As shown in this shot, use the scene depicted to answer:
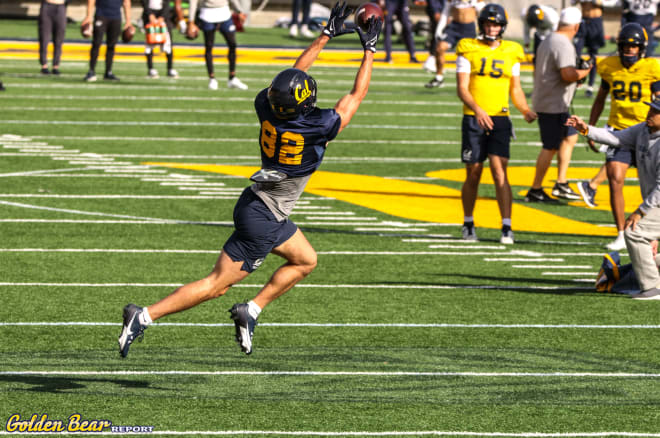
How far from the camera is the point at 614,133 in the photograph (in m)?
11.2

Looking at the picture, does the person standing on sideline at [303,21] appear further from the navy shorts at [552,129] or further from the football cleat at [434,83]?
the navy shorts at [552,129]

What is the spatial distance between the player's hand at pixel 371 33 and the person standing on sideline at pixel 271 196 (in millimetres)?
368

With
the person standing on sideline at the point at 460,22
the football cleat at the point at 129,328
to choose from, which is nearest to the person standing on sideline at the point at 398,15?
the person standing on sideline at the point at 460,22

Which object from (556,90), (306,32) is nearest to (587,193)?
(556,90)

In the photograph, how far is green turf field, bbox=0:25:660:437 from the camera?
24.1ft

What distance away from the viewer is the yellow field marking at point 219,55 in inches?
1214

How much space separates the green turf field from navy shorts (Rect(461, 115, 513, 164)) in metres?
0.85

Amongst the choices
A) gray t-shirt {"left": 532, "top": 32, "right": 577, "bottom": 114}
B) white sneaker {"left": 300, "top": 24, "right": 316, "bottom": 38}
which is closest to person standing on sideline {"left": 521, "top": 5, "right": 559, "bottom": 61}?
gray t-shirt {"left": 532, "top": 32, "right": 577, "bottom": 114}

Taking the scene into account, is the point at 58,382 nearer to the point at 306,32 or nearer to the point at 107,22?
the point at 107,22

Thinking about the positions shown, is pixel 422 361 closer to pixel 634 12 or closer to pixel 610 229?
pixel 610 229

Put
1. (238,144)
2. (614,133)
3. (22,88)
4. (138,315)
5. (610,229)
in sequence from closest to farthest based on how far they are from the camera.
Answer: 1. (138,315)
2. (614,133)
3. (610,229)
4. (238,144)
5. (22,88)

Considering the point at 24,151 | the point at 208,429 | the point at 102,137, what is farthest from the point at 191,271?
the point at 102,137

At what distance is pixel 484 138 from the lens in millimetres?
13055

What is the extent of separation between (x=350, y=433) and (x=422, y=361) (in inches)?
70.7
